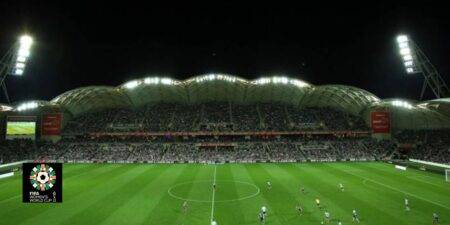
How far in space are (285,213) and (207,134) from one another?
150 ft

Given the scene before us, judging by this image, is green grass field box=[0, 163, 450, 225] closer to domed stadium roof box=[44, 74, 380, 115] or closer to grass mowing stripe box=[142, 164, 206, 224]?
grass mowing stripe box=[142, 164, 206, 224]

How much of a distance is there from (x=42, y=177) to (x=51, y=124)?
200 ft

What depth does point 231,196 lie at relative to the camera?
35.3 m

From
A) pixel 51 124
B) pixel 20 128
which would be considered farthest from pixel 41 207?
pixel 51 124

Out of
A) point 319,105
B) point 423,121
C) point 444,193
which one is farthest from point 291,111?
point 444,193

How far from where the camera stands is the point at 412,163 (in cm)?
5847

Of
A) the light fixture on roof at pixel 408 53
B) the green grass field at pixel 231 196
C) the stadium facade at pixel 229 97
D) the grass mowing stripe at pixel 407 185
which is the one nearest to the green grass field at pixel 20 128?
the stadium facade at pixel 229 97

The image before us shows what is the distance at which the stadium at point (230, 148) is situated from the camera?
106 feet

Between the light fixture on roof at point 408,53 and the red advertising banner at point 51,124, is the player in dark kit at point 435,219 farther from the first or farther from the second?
the red advertising banner at point 51,124

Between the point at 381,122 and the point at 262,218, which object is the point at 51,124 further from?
the point at 381,122

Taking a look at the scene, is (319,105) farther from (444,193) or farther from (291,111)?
(444,193)

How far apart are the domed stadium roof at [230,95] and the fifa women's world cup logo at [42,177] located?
50761mm

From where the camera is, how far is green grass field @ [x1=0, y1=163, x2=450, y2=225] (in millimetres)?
27484

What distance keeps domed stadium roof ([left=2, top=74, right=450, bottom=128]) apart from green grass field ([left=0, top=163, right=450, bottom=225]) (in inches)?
786
